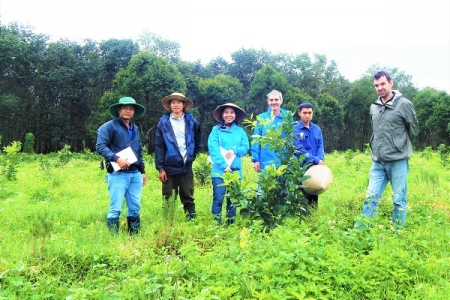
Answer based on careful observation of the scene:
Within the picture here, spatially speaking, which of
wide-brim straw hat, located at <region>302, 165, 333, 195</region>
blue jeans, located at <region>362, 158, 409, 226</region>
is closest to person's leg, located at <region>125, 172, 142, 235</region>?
wide-brim straw hat, located at <region>302, 165, 333, 195</region>

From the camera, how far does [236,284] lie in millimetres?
2877

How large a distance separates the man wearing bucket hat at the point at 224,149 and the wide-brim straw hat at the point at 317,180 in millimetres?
999

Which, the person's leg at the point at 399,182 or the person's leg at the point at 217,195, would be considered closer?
the person's leg at the point at 399,182

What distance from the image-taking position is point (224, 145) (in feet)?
17.1

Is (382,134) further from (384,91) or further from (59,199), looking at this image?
(59,199)

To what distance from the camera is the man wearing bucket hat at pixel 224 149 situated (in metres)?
5.09

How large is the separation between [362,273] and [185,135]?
3064mm

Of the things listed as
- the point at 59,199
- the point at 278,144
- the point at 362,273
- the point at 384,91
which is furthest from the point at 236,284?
the point at 59,199

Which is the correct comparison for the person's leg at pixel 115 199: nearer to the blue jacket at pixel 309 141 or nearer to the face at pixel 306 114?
the blue jacket at pixel 309 141

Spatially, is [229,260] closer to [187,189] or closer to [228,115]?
[187,189]

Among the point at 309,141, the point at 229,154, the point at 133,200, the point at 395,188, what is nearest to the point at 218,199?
the point at 229,154

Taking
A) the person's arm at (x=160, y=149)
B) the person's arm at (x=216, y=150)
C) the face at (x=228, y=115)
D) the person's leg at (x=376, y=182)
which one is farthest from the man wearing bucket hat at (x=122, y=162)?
the person's leg at (x=376, y=182)

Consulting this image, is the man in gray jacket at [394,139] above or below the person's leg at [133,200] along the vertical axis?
above

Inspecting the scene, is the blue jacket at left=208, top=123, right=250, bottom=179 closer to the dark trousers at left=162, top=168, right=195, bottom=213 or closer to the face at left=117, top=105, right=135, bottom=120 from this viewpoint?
the dark trousers at left=162, top=168, right=195, bottom=213
